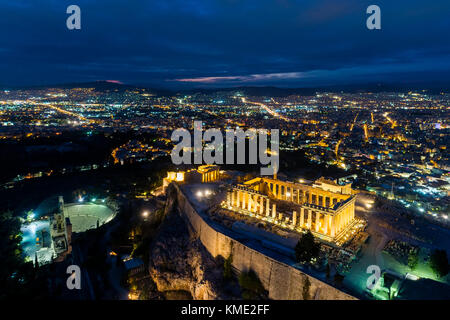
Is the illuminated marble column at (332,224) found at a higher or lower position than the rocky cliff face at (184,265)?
higher

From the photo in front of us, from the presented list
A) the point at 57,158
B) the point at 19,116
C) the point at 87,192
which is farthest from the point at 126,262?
the point at 19,116

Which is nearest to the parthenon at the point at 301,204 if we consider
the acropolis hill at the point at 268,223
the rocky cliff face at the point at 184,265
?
the acropolis hill at the point at 268,223

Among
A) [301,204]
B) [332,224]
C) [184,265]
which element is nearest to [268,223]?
[301,204]

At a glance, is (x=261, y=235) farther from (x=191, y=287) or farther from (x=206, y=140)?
(x=206, y=140)

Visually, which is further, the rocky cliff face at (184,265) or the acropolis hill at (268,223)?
the rocky cliff face at (184,265)

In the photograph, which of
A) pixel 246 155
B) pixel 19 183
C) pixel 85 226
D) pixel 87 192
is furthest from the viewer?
pixel 246 155

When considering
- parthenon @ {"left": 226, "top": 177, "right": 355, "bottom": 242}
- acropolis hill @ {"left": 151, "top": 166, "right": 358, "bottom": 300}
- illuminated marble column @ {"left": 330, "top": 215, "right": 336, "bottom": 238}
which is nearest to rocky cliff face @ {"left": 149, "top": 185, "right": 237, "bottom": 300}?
acropolis hill @ {"left": 151, "top": 166, "right": 358, "bottom": 300}

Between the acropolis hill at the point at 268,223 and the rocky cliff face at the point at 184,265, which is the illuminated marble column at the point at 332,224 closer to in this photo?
the acropolis hill at the point at 268,223
